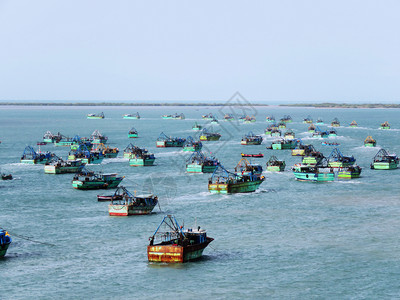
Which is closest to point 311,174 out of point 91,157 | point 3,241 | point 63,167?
point 63,167

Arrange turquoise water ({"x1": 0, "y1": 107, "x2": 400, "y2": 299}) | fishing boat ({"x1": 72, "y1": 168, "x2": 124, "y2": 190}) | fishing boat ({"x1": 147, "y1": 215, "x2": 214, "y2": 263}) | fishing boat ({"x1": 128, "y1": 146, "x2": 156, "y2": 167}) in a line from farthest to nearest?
1. fishing boat ({"x1": 128, "y1": 146, "x2": 156, "y2": 167})
2. fishing boat ({"x1": 72, "y1": 168, "x2": 124, "y2": 190})
3. fishing boat ({"x1": 147, "y1": 215, "x2": 214, "y2": 263})
4. turquoise water ({"x1": 0, "y1": 107, "x2": 400, "y2": 299})

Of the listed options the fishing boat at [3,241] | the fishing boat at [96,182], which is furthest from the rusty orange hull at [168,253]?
the fishing boat at [96,182]

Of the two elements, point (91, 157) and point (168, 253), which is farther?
point (91, 157)

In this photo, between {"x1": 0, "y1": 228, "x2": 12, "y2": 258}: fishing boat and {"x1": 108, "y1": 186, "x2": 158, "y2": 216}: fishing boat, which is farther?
{"x1": 108, "y1": 186, "x2": 158, "y2": 216}: fishing boat

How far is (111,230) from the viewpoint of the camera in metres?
85.0

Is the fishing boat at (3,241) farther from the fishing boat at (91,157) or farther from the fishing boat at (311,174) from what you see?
the fishing boat at (91,157)

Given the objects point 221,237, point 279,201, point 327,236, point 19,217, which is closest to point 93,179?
point 19,217

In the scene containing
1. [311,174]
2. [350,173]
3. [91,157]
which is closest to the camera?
[311,174]

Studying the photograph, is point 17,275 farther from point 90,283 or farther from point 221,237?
point 221,237

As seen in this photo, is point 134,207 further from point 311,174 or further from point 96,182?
point 311,174

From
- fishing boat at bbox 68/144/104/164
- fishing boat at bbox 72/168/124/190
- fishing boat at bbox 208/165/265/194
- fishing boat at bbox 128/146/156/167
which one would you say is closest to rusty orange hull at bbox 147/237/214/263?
fishing boat at bbox 208/165/265/194

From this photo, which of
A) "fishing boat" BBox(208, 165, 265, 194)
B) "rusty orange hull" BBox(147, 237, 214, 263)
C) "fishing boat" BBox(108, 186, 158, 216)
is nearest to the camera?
"rusty orange hull" BBox(147, 237, 214, 263)

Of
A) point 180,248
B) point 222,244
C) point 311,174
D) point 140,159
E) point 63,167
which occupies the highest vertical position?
point 180,248

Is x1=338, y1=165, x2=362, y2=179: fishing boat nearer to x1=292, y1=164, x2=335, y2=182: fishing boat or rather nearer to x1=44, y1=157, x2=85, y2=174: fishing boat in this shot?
x1=292, y1=164, x2=335, y2=182: fishing boat
